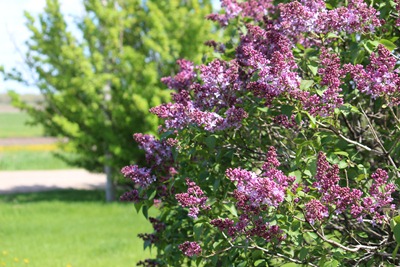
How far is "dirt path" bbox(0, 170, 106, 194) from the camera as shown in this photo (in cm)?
2002

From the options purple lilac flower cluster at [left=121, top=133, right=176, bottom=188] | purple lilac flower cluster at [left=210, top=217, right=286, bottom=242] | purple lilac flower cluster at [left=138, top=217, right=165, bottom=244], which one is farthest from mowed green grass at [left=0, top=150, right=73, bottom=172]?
purple lilac flower cluster at [left=210, top=217, right=286, bottom=242]

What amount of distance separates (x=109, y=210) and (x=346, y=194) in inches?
483

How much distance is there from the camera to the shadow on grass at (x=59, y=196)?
17.2 m

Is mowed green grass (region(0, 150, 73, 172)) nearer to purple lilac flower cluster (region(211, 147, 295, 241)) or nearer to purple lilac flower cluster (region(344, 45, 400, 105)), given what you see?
purple lilac flower cluster (region(211, 147, 295, 241))

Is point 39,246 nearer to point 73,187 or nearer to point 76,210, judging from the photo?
point 76,210

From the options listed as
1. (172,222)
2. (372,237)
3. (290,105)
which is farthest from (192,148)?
(372,237)

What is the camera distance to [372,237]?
4.64m

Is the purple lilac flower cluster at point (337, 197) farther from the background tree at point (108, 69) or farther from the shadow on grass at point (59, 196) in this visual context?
the shadow on grass at point (59, 196)

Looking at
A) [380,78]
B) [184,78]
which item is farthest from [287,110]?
[184,78]

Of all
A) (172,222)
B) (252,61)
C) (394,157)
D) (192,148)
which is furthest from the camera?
(172,222)

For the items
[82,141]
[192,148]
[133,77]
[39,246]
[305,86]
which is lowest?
[39,246]

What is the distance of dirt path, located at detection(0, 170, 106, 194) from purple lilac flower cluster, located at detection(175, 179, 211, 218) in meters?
16.2

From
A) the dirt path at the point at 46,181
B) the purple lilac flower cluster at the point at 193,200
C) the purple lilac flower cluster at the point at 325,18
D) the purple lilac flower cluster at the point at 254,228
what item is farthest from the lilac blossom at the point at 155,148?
the dirt path at the point at 46,181

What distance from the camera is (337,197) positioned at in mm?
3178
